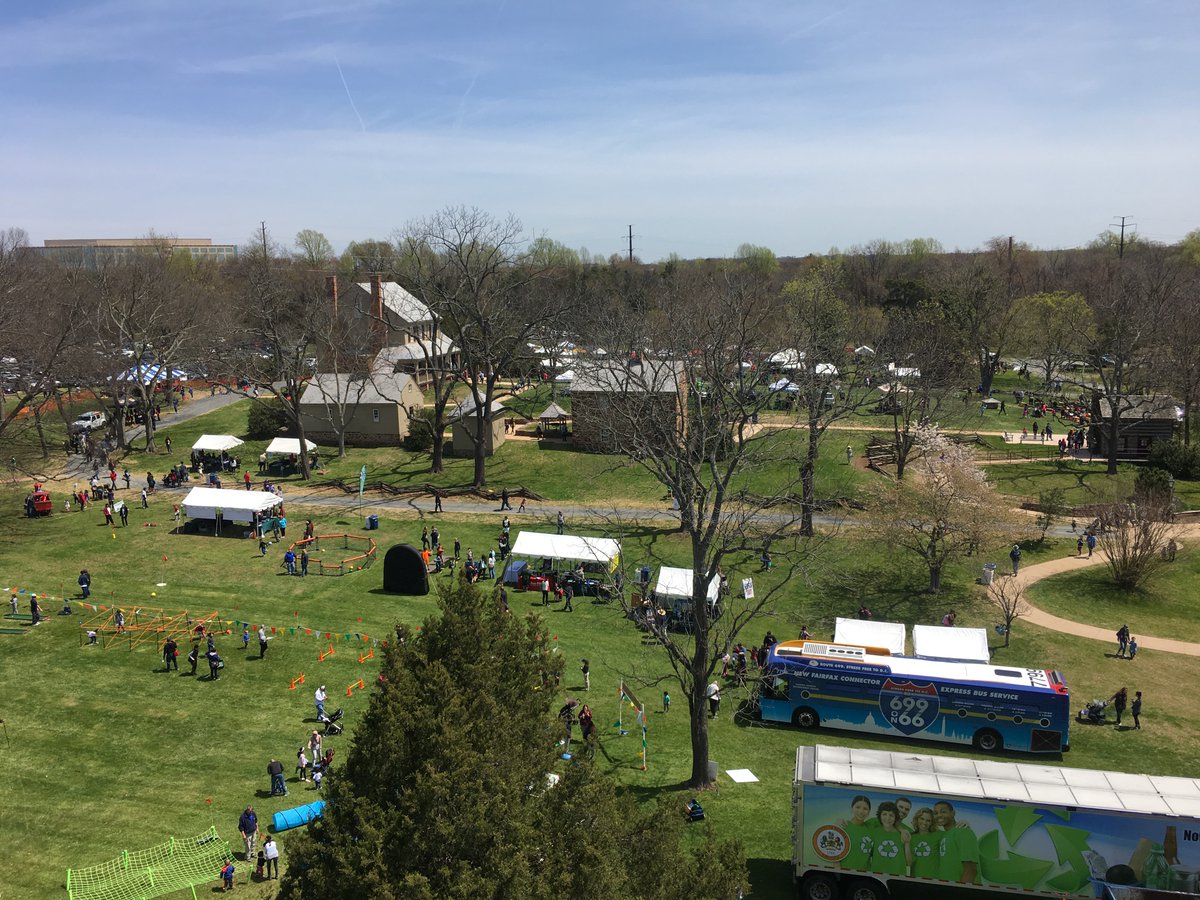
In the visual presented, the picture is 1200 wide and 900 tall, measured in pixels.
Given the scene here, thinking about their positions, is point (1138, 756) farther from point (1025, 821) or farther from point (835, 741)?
point (1025, 821)

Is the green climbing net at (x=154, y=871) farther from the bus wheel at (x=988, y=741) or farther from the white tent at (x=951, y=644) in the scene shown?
the white tent at (x=951, y=644)

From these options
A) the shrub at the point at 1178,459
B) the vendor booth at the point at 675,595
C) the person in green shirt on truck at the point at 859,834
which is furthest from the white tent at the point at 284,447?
the shrub at the point at 1178,459

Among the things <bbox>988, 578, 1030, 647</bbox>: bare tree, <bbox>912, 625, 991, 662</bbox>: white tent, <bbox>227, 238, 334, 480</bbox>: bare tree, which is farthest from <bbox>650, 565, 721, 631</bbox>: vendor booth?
<bbox>227, 238, 334, 480</bbox>: bare tree

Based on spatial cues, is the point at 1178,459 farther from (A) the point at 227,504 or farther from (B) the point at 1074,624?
(A) the point at 227,504

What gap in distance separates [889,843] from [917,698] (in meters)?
9.37

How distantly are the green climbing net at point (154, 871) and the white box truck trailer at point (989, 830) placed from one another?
1292 centimetres

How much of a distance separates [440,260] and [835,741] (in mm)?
76313

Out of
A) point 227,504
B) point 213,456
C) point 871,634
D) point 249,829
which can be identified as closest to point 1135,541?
point 871,634

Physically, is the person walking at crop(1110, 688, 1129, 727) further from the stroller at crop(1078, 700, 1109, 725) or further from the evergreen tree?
the evergreen tree

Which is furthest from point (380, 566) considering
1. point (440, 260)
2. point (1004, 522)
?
point (440, 260)

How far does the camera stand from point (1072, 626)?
36.9 metres

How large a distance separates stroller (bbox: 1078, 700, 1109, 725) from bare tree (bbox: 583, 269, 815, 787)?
1043cm

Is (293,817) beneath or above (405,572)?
beneath

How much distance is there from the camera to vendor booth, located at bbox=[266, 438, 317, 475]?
5662cm
